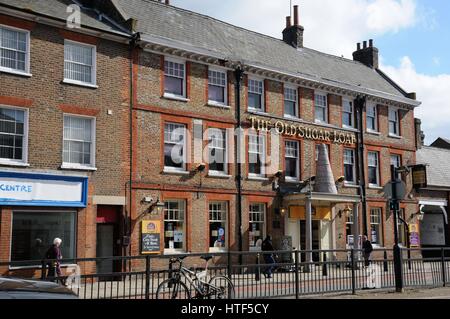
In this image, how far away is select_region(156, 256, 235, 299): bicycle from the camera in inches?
476

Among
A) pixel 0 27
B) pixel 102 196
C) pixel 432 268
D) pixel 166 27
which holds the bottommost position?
pixel 432 268

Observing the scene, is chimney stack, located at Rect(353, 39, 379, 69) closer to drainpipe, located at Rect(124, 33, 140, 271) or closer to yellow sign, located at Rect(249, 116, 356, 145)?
yellow sign, located at Rect(249, 116, 356, 145)

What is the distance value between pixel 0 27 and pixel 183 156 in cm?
880

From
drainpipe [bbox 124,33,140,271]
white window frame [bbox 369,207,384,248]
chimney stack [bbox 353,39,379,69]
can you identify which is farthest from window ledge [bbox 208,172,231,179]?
chimney stack [bbox 353,39,379,69]

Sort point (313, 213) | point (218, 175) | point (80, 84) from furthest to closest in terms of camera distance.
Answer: point (313, 213) < point (218, 175) < point (80, 84)

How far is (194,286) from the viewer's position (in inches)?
490

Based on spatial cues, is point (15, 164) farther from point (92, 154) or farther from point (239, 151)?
point (239, 151)

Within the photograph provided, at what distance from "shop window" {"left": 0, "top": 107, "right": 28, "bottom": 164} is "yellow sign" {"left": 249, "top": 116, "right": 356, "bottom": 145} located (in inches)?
420

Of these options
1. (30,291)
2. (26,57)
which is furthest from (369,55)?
(30,291)

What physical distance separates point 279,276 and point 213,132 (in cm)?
1179

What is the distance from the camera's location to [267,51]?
29.0 meters
